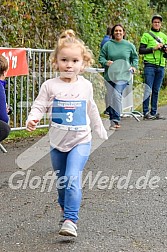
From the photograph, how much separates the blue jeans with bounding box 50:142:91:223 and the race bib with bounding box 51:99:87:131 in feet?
0.56

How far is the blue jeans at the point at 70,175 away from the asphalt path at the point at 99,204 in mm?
220

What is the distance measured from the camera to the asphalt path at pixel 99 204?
4.92 meters

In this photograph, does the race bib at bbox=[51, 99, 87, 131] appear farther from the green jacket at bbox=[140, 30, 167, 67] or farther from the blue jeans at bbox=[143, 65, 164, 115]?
the blue jeans at bbox=[143, 65, 164, 115]

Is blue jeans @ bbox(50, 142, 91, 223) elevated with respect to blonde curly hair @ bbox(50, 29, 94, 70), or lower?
lower

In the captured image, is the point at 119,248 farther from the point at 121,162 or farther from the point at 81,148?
the point at 121,162

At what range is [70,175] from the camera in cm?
503

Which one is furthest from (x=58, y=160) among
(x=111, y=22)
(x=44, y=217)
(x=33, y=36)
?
(x=111, y=22)

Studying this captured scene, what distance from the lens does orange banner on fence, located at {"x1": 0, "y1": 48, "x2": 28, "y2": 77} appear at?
956cm

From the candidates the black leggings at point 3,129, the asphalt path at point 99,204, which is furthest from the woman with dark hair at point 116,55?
the black leggings at point 3,129

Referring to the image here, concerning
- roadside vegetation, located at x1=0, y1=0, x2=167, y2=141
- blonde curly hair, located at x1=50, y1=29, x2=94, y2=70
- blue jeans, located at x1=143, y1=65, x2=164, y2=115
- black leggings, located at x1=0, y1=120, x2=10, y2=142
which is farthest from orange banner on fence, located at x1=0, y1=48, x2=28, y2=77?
blonde curly hair, located at x1=50, y1=29, x2=94, y2=70

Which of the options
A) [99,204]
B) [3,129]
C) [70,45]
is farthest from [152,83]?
[70,45]

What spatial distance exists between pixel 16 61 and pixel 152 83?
3823 millimetres

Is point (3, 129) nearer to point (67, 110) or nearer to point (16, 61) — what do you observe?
point (67, 110)

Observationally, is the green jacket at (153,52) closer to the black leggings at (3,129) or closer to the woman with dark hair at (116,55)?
the woman with dark hair at (116,55)
